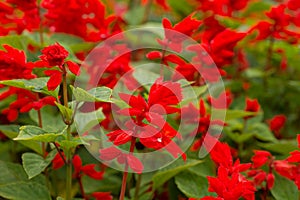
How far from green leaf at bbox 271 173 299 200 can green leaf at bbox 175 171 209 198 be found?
5.9 inches

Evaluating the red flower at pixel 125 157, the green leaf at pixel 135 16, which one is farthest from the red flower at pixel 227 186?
the green leaf at pixel 135 16

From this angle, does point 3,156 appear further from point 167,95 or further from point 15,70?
point 167,95

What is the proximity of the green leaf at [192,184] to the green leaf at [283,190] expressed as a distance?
0.15 m

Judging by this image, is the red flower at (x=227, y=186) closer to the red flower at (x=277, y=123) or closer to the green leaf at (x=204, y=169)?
the green leaf at (x=204, y=169)

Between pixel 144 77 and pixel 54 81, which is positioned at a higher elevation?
pixel 54 81

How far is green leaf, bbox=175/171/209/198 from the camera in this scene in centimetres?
110

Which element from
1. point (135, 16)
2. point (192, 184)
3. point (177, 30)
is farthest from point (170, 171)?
point (135, 16)

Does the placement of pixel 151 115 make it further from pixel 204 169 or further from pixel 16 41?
pixel 16 41

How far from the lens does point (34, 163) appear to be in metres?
1.00

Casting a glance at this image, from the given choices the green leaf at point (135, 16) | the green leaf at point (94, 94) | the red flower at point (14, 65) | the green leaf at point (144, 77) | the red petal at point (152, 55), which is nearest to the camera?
the green leaf at point (94, 94)

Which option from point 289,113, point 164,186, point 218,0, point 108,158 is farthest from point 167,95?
point 289,113

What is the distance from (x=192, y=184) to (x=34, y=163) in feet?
1.14

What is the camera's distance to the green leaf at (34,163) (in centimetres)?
97

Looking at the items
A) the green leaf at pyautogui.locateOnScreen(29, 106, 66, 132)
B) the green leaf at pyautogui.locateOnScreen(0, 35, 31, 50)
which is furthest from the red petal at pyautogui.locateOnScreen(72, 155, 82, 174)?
the green leaf at pyautogui.locateOnScreen(0, 35, 31, 50)
